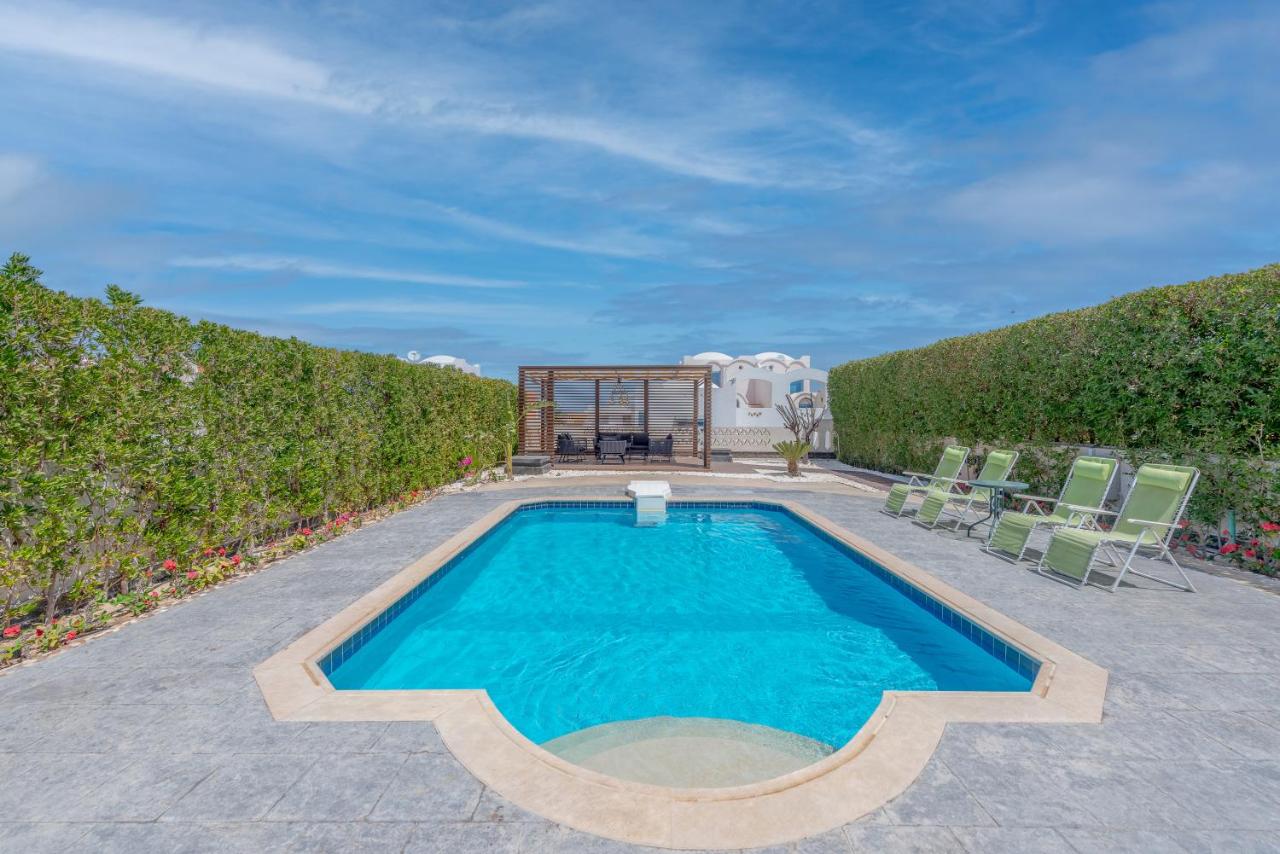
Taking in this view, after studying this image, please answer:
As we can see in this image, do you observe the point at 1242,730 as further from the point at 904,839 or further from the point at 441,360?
the point at 441,360

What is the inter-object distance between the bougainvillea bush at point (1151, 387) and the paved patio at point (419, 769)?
3.20 m

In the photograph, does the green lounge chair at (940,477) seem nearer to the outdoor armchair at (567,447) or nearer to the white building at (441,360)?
the outdoor armchair at (567,447)

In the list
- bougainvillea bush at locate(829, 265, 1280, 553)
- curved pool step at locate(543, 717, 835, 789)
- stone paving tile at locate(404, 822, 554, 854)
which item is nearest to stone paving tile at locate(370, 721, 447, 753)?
stone paving tile at locate(404, 822, 554, 854)

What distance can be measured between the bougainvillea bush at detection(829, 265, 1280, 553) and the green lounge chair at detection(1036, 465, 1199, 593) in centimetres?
97

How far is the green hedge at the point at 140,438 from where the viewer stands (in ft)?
12.3

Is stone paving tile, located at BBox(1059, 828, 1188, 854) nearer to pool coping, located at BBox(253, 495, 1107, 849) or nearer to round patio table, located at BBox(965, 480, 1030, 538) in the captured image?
pool coping, located at BBox(253, 495, 1107, 849)

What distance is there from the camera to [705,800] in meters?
2.29

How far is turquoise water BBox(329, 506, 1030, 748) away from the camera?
12.8ft

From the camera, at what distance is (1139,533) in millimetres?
5648

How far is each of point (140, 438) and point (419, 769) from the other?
12.9 ft

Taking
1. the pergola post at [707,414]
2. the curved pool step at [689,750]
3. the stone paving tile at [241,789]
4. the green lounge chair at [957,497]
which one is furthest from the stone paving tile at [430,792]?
the pergola post at [707,414]

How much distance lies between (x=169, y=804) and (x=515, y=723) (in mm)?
1831

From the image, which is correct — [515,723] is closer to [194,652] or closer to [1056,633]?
[194,652]

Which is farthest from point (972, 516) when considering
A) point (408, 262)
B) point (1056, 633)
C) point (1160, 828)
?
point (408, 262)
